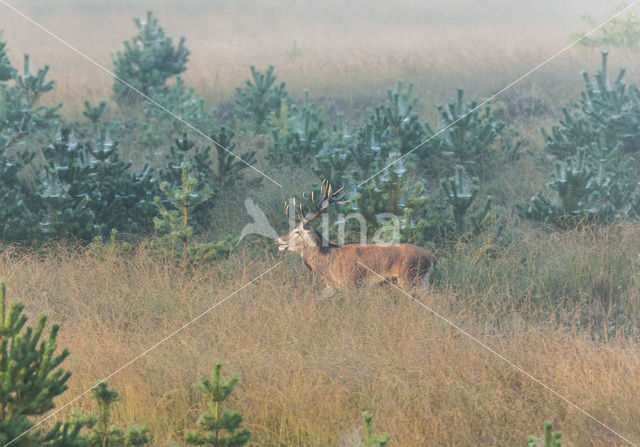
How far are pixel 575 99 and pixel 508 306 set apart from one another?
9.85 meters

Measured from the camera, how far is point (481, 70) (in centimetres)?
1978

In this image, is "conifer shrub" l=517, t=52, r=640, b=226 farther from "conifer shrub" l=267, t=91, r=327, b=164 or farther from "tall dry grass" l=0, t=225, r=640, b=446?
"conifer shrub" l=267, t=91, r=327, b=164

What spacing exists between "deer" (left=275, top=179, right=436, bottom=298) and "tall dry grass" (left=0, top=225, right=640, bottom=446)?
17cm

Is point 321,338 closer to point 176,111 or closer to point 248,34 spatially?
point 176,111

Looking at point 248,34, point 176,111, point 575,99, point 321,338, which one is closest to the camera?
point 321,338

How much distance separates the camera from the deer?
23.7 feet

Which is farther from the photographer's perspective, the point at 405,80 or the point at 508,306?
the point at 405,80

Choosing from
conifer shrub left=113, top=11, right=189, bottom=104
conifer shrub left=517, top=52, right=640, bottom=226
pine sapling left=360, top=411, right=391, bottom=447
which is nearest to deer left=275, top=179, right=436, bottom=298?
conifer shrub left=517, top=52, right=640, bottom=226

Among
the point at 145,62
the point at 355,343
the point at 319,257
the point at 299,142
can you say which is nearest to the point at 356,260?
the point at 319,257

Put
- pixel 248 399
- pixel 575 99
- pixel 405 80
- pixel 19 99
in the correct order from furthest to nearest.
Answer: pixel 405 80 < pixel 575 99 < pixel 19 99 < pixel 248 399

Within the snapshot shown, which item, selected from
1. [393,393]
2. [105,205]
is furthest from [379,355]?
[105,205]

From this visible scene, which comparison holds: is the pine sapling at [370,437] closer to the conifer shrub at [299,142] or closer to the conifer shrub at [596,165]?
the conifer shrub at [596,165]

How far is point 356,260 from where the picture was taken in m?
7.32

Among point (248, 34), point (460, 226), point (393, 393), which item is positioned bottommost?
point (393, 393)
